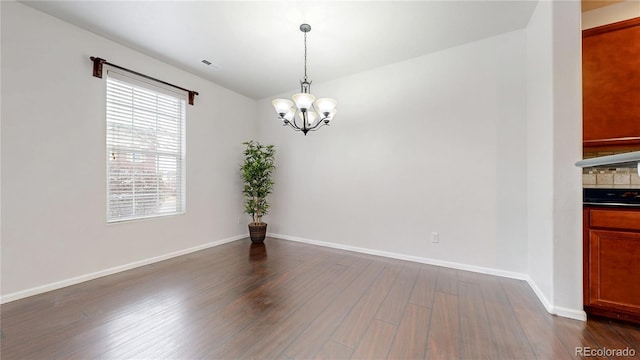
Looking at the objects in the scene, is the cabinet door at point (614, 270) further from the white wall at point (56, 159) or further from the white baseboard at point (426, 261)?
the white wall at point (56, 159)

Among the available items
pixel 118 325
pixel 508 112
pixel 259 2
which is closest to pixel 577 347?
pixel 508 112

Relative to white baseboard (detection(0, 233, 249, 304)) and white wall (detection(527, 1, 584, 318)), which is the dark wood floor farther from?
white wall (detection(527, 1, 584, 318))

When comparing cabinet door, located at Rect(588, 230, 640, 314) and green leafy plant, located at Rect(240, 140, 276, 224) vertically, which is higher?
green leafy plant, located at Rect(240, 140, 276, 224)

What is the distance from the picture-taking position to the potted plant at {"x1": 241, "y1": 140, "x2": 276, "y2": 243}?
4090mm

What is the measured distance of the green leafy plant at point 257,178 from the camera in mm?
4129

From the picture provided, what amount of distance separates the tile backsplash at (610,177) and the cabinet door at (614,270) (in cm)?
75

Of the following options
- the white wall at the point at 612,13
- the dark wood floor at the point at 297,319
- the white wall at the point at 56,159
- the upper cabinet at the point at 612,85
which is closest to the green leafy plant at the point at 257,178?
the white wall at the point at 56,159

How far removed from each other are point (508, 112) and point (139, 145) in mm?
4599

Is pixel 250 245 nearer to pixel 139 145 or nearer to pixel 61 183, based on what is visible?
pixel 139 145

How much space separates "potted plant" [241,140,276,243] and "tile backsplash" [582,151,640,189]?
4044 millimetres

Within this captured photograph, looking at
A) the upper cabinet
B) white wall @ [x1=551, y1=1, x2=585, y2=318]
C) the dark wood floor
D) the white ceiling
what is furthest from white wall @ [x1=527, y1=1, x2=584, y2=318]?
the white ceiling

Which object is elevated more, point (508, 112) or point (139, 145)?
point (508, 112)

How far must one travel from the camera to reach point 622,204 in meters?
1.72

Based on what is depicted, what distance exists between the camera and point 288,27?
253cm
